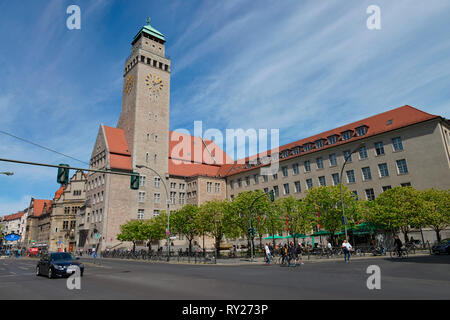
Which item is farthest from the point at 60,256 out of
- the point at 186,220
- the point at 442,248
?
the point at 442,248

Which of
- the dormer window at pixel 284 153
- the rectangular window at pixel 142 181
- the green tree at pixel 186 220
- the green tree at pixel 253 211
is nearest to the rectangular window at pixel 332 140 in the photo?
the dormer window at pixel 284 153

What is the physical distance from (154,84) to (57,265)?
59.1 meters

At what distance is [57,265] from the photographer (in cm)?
1560

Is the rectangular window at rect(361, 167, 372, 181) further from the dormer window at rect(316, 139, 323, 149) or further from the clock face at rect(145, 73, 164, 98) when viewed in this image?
→ the clock face at rect(145, 73, 164, 98)

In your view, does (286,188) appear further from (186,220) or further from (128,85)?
(128,85)

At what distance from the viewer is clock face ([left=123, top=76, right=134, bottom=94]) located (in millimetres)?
68938

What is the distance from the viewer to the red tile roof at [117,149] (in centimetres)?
6178

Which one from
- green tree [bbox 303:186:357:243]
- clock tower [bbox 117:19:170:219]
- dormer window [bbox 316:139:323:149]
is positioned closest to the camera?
green tree [bbox 303:186:357:243]

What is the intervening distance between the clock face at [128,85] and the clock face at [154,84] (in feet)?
12.4

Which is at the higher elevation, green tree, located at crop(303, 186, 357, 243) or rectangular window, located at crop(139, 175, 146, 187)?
rectangular window, located at crop(139, 175, 146, 187)

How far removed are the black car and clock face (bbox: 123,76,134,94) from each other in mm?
57223

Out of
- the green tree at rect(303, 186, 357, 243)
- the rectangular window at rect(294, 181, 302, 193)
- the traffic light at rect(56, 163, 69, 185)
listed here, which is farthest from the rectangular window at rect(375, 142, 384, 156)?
the traffic light at rect(56, 163, 69, 185)
